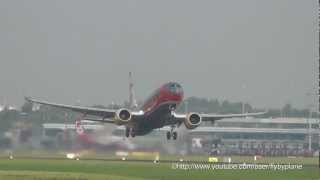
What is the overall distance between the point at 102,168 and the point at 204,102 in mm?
103586

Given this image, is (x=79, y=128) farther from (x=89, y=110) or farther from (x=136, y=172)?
(x=136, y=172)

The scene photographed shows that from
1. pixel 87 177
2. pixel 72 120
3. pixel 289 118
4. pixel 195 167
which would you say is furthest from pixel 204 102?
pixel 87 177

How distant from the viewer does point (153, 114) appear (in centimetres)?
8212

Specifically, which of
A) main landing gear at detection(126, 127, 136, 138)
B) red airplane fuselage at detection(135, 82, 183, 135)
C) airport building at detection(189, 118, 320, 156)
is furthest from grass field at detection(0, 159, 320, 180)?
airport building at detection(189, 118, 320, 156)

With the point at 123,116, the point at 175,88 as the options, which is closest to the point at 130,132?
the point at 123,116

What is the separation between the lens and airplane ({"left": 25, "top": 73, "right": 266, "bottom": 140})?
7962 centimetres

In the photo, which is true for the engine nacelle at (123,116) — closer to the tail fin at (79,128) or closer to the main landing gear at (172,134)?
the tail fin at (79,128)

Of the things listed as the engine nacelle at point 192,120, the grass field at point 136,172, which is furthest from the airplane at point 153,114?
the grass field at point 136,172

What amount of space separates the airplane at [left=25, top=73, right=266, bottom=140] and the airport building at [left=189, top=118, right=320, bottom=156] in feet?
22.1

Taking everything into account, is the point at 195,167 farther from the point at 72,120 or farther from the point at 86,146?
the point at 72,120

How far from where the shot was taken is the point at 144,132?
87.0 m

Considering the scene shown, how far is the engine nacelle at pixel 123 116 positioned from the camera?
83.6m

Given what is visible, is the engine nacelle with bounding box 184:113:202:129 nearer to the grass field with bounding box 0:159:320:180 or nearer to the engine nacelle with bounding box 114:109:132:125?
the engine nacelle with bounding box 114:109:132:125

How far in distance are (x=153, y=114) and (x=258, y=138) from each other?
57320 mm
